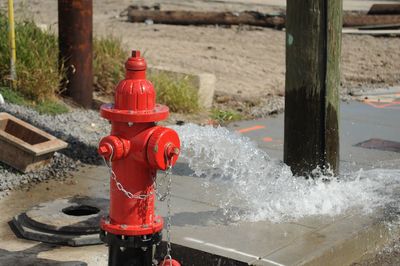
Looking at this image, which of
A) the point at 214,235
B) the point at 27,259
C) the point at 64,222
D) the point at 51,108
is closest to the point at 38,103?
the point at 51,108

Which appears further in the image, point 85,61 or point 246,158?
point 85,61

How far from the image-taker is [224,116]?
8.45 m

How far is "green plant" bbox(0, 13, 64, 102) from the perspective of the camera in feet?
25.4

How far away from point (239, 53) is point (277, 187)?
7004 mm

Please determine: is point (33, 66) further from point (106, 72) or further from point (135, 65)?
point (135, 65)

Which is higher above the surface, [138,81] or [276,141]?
[138,81]

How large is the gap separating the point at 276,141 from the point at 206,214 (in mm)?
2432

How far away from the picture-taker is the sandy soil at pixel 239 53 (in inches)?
420

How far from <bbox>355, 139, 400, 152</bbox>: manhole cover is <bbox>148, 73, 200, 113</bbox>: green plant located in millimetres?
1998

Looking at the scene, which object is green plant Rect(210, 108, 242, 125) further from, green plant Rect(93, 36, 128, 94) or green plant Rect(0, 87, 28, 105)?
green plant Rect(0, 87, 28, 105)

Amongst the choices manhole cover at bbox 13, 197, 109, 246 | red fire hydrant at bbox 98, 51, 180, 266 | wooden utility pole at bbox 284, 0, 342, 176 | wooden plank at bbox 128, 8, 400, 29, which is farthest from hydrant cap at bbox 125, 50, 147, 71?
wooden plank at bbox 128, 8, 400, 29

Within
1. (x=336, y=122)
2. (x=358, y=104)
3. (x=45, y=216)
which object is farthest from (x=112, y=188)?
(x=358, y=104)

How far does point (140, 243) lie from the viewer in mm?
3922

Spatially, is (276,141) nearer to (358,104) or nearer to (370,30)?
(358,104)
